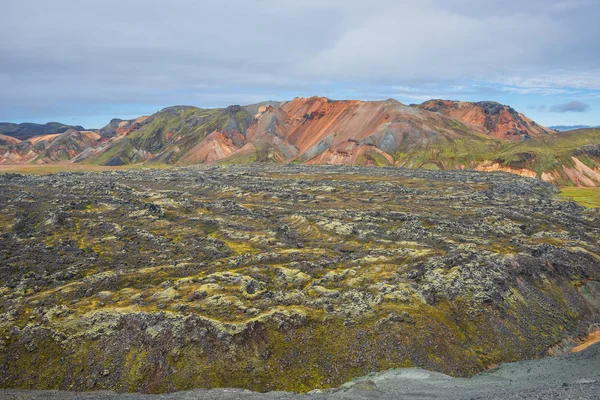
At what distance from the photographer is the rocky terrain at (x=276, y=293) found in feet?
147

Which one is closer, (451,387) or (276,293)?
(451,387)

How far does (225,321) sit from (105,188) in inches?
4220

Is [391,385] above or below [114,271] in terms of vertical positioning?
below

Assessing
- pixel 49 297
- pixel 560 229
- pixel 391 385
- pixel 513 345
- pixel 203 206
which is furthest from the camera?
pixel 203 206

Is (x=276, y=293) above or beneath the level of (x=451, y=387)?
above

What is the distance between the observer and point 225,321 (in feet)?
166

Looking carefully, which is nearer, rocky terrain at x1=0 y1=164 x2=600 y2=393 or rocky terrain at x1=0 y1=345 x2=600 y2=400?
rocky terrain at x1=0 y1=345 x2=600 y2=400

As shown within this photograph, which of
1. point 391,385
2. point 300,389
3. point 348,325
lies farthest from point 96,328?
point 391,385

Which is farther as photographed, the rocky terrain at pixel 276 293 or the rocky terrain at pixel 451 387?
the rocky terrain at pixel 276 293

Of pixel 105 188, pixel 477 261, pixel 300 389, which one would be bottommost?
pixel 300 389

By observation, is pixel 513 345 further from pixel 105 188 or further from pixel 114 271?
pixel 105 188

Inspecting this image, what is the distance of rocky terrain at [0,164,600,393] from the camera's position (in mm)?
44719

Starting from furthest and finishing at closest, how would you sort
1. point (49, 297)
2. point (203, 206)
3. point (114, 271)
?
point (203, 206) → point (114, 271) → point (49, 297)

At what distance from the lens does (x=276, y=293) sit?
5853cm
